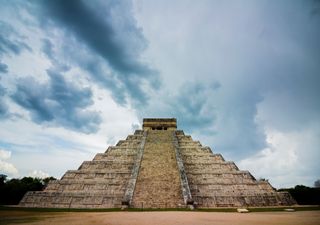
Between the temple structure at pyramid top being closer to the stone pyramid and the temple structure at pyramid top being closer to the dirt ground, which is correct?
the stone pyramid

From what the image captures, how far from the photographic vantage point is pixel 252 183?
1788cm

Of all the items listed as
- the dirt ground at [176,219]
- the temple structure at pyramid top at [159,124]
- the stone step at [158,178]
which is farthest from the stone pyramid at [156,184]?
the temple structure at pyramid top at [159,124]

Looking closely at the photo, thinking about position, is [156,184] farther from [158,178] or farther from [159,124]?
[159,124]

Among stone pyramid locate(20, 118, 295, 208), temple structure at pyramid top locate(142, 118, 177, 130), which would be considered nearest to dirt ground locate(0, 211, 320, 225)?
stone pyramid locate(20, 118, 295, 208)

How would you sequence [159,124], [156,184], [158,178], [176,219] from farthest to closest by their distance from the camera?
[159,124], [158,178], [156,184], [176,219]

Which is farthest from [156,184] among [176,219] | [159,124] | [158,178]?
[159,124]

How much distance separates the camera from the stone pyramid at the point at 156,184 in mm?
15602

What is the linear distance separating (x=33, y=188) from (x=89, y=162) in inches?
320

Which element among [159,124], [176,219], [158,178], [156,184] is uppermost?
[159,124]

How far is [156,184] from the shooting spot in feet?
55.3

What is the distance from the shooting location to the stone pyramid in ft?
51.2

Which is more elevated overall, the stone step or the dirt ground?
the stone step

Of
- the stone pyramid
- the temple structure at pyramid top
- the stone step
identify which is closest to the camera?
the stone step

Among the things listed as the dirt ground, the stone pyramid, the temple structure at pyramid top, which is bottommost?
the dirt ground
